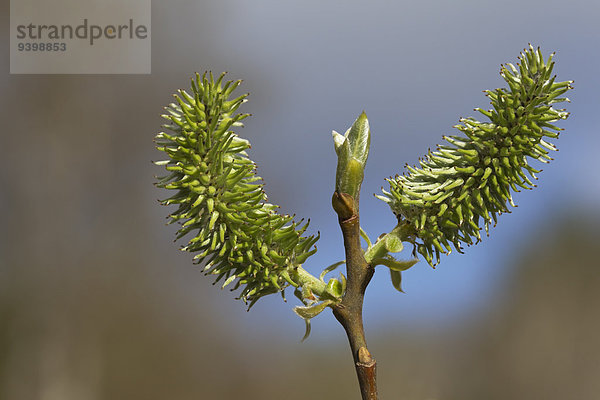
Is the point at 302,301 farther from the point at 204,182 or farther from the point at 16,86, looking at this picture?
the point at 16,86

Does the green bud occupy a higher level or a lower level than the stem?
higher

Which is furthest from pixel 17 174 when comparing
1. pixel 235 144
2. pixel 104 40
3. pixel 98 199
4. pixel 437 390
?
pixel 235 144

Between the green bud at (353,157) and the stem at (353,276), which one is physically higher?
the green bud at (353,157)
